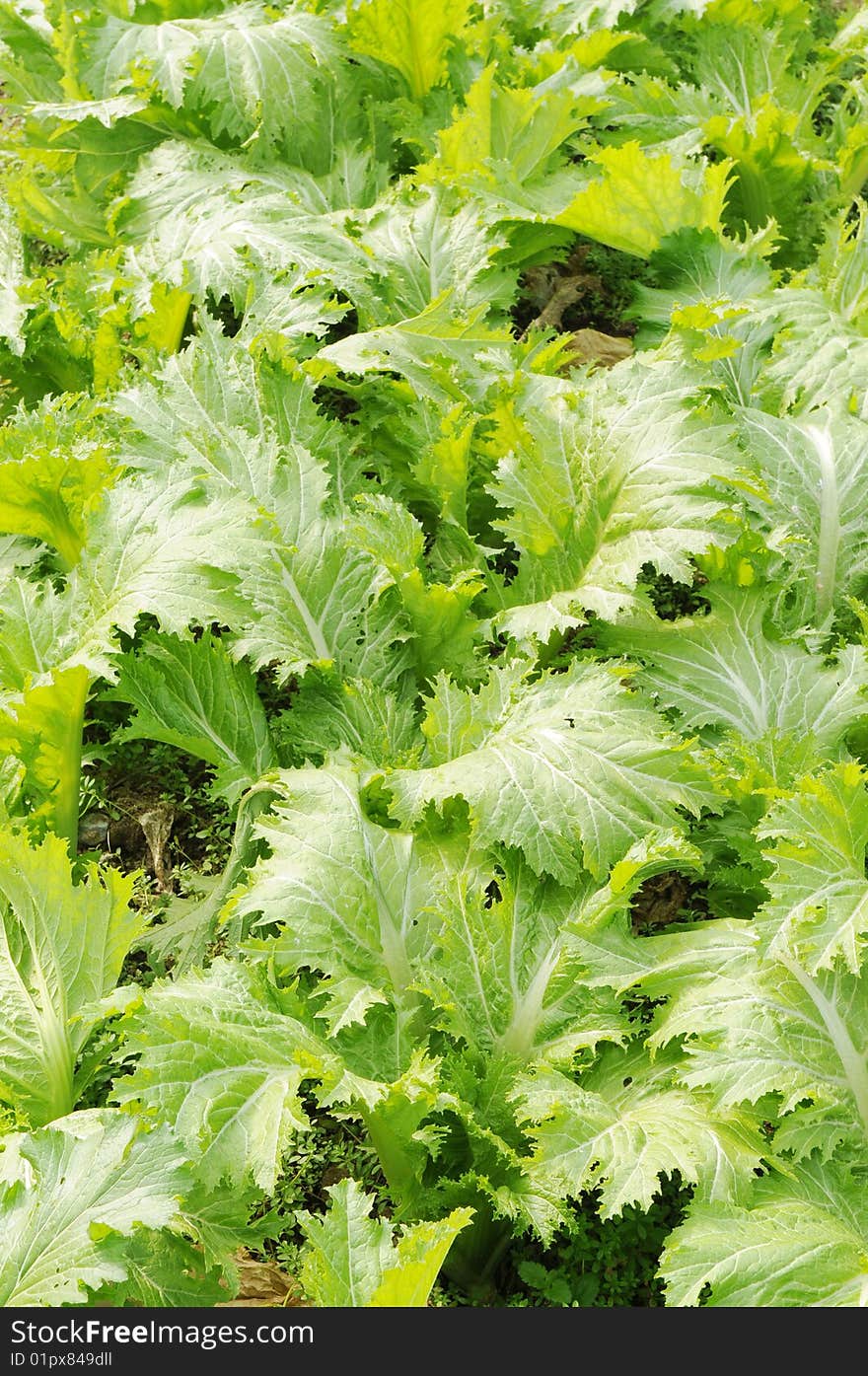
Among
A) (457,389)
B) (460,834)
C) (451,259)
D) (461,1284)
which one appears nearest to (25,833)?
(460,834)

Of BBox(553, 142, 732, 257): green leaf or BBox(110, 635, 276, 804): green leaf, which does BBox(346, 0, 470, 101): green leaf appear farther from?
BBox(110, 635, 276, 804): green leaf

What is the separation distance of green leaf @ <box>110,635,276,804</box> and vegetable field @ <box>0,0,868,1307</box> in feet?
0.04

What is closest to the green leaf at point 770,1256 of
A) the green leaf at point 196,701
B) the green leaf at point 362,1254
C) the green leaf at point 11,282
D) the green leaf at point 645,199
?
the green leaf at point 362,1254

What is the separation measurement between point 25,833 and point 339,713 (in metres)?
0.82

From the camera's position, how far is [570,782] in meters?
2.90

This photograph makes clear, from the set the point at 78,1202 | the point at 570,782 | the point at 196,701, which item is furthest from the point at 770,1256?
the point at 196,701

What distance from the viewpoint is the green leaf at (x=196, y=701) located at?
3.40 metres

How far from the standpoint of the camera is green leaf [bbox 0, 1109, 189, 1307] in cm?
239

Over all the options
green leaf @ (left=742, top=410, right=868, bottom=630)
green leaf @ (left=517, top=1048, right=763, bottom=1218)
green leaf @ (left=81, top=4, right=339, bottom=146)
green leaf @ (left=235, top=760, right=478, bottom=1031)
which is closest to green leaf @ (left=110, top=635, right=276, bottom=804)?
green leaf @ (left=235, top=760, right=478, bottom=1031)

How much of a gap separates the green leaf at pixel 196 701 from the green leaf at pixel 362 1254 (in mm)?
1197

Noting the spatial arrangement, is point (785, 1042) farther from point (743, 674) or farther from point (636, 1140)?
point (743, 674)

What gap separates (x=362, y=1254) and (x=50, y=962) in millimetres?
1019

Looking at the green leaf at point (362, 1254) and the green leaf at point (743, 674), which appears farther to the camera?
the green leaf at point (743, 674)

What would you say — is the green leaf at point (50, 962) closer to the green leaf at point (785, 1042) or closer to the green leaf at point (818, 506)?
the green leaf at point (785, 1042)
